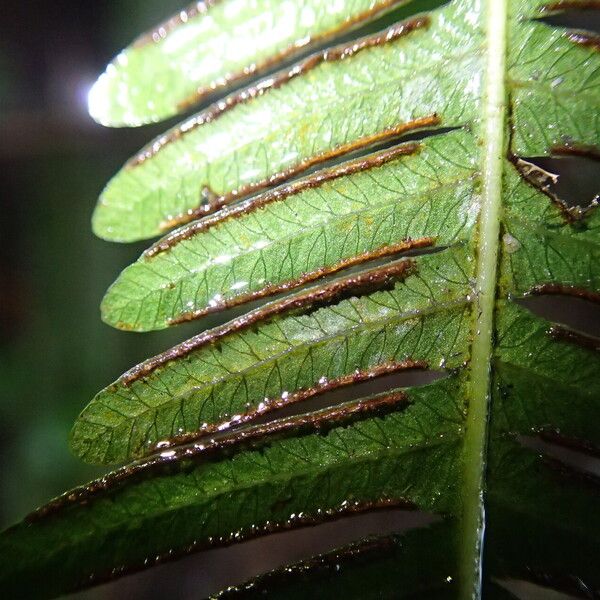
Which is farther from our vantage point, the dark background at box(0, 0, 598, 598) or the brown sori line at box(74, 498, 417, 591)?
the dark background at box(0, 0, 598, 598)

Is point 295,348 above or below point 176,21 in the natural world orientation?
below

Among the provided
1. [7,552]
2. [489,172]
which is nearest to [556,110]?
[489,172]

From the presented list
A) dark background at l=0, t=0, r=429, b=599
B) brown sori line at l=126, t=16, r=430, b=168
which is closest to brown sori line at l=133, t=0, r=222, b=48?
brown sori line at l=126, t=16, r=430, b=168

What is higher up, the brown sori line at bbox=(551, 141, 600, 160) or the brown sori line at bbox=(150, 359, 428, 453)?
the brown sori line at bbox=(551, 141, 600, 160)

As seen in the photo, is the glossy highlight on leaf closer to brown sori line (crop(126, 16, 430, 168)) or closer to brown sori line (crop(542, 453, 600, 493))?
brown sori line (crop(126, 16, 430, 168))

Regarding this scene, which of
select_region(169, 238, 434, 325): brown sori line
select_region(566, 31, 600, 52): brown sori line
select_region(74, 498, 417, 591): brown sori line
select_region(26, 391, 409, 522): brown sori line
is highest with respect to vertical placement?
select_region(566, 31, 600, 52): brown sori line

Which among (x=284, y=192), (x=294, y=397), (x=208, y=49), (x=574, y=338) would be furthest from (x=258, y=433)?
(x=208, y=49)

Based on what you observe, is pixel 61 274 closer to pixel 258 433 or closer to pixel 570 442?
pixel 258 433
